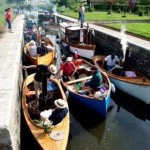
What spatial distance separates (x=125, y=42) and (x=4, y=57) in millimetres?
8702

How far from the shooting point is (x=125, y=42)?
17.0 m

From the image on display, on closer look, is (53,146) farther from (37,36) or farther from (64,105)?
(37,36)

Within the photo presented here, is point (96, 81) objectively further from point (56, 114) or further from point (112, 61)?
point (112, 61)

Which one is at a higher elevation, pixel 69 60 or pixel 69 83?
pixel 69 60

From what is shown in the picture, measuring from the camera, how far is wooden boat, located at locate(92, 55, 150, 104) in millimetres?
11748

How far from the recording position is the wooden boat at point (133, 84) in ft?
38.5

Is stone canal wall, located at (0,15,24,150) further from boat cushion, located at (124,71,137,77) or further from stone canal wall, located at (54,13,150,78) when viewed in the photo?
stone canal wall, located at (54,13,150,78)

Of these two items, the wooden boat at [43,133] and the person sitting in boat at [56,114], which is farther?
the person sitting in boat at [56,114]

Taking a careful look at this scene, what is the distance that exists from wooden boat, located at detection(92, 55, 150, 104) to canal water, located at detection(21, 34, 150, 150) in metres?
0.50

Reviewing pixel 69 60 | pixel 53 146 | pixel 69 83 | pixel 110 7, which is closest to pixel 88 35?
pixel 69 60

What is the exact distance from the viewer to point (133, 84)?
1220 centimetres

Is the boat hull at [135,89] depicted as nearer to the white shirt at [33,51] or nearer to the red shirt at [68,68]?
the red shirt at [68,68]

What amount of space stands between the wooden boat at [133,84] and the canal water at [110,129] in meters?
0.50

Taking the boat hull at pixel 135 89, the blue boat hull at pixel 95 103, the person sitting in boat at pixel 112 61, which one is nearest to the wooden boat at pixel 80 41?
the person sitting in boat at pixel 112 61
